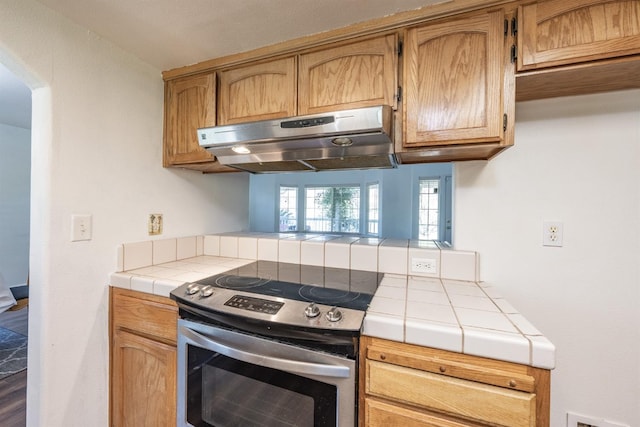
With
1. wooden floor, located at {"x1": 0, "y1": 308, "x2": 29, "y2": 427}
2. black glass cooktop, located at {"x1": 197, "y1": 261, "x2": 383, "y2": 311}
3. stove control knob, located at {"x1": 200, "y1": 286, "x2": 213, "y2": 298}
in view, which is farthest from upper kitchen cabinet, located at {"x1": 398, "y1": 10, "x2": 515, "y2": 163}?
wooden floor, located at {"x1": 0, "y1": 308, "x2": 29, "y2": 427}

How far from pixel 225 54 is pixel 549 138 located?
1.51 m

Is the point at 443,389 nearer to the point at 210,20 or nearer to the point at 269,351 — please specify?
the point at 269,351

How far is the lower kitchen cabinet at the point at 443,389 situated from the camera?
69 centimetres

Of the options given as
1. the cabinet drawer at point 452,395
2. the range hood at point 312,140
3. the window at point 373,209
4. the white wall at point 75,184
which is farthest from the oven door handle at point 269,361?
the window at point 373,209

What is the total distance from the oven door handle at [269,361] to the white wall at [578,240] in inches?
33.1

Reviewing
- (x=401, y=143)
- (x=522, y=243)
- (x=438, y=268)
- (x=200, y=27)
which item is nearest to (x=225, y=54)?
(x=200, y=27)

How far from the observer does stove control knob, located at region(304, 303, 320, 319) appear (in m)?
0.86

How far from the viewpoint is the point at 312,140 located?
3.63ft

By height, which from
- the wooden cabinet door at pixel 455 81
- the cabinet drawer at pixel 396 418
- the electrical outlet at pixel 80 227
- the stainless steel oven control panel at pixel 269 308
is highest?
the wooden cabinet door at pixel 455 81

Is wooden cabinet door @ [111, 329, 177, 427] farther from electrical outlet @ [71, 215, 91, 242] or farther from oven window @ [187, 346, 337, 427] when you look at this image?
electrical outlet @ [71, 215, 91, 242]

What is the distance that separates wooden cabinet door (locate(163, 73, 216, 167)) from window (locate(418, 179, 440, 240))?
4.03 metres

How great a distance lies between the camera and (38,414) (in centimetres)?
112

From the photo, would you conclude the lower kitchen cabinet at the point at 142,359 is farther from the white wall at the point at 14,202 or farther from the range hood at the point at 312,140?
the white wall at the point at 14,202

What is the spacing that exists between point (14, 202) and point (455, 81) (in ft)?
16.4
